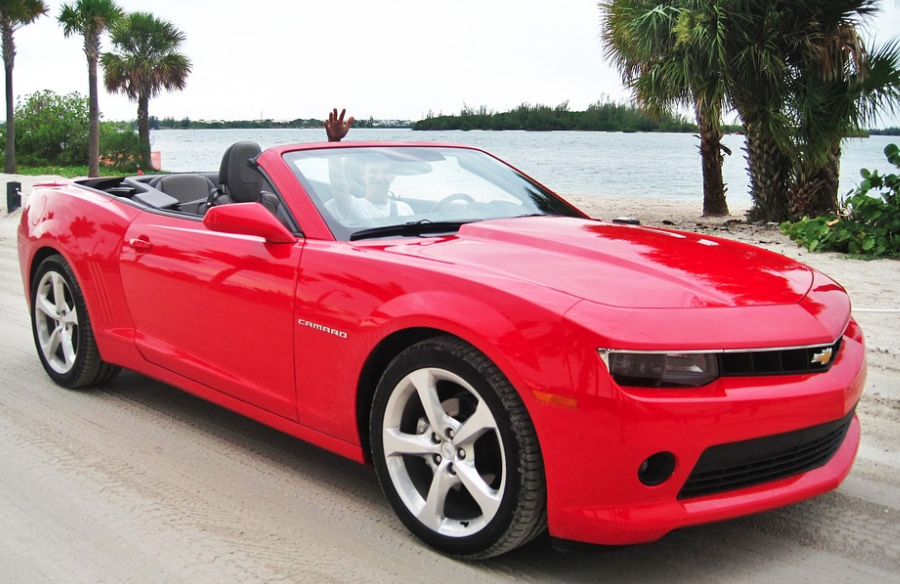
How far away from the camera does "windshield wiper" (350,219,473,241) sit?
12.1 ft

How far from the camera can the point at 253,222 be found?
361 cm

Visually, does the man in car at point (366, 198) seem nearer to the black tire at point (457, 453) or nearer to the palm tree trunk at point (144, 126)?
the black tire at point (457, 453)

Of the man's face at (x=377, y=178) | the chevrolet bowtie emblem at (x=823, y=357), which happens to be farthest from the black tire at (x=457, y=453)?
the man's face at (x=377, y=178)

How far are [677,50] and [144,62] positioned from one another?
36287 mm

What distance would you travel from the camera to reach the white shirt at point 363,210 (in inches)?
148

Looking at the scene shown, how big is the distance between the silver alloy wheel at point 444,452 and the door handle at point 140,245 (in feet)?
6.05

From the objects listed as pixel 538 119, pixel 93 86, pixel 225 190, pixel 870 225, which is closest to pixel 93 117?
pixel 93 86

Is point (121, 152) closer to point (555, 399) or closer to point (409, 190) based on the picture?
point (409, 190)

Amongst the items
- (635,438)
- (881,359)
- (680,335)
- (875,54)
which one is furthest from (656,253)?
(875,54)

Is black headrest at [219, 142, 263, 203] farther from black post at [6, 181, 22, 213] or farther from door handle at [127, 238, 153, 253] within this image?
black post at [6, 181, 22, 213]

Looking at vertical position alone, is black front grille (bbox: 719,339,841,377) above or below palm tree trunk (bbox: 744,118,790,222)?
below

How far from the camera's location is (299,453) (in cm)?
417

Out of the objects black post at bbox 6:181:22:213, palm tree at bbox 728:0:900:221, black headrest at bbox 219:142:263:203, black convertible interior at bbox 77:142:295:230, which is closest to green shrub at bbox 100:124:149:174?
black post at bbox 6:181:22:213

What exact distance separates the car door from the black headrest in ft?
1.19
